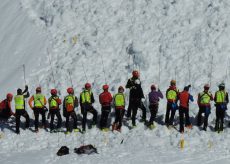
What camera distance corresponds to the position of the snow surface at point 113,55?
19094mm

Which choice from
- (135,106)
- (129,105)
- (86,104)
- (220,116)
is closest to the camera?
(220,116)

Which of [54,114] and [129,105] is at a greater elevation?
[129,105]

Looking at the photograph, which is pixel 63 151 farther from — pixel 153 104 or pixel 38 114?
pixel 153 104

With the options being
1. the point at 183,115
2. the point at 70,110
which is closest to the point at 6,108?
the point at 70,110

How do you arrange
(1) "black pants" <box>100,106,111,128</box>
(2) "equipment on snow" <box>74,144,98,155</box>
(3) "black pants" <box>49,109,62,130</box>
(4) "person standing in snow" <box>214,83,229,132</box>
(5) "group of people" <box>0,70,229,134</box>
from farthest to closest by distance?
1. (3) "black pants" <box>49,109,62,130</box>
2. (1) "black pants" <box>100,106,111,128</box>
3. (5) "group of people" <box>0,70,229,134</box>
4. (4) "person standing in snow" <box>214,83,229,132</box>
5. (2) "equipment on snow" <box>74,144,98,155</box>

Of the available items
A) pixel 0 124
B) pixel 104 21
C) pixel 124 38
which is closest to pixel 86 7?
pixel 104 21

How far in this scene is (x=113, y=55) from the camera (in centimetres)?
2480

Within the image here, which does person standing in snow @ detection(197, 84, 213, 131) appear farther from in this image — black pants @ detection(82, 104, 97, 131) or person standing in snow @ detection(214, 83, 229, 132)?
black pants @ detection(82, 104, 97, 131)

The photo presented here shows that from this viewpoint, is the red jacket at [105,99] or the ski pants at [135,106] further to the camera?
the red jacket at [105,99]

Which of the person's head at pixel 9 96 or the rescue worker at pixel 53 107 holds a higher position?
the person's head at pixel 9 96

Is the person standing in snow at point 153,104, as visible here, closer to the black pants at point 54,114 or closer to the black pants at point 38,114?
the black pants at point 54,114

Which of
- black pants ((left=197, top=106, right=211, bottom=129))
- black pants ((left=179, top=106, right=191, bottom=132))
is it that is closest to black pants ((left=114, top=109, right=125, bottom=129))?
black pants ((left=179, top=106, right=191, bottom=132))

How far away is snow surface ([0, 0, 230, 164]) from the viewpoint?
62.6 ft

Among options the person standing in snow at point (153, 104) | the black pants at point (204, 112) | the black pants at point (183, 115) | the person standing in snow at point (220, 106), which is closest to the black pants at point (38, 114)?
the person standing in snow at point (153, 104)
